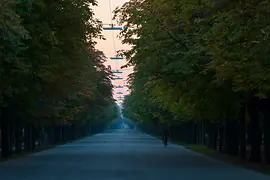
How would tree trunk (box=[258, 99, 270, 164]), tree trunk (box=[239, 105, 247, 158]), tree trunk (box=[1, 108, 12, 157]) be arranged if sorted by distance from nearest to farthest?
tree trunk (box=[258, 99, 270, 164]) < tree trunk (box=[239, 105, 247, 158]) < tree trunk (box=[1, 108, 12, 157])

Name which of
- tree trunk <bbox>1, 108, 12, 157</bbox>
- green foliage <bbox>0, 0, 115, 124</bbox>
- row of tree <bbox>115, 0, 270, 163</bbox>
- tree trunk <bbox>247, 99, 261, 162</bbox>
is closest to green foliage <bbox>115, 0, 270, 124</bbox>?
row of tree <bbox>115, 0, 270, 163</bbox>

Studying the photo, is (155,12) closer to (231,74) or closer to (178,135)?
(231,74)

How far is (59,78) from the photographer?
1348 inches

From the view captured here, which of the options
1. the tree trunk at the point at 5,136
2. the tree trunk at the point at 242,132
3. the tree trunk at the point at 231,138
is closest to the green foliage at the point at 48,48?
the tree trunk at the point at 5,136

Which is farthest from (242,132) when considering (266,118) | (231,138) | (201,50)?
(201,50)

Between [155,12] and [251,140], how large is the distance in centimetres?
1000

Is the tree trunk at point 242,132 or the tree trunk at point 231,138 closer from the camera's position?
the tree trunk at point 242,132

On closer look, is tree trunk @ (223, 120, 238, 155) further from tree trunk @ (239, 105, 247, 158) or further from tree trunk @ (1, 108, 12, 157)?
tree trunk @ (1, 108, 12, 157)

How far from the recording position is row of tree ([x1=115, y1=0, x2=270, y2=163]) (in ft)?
65.9

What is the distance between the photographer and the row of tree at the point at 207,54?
20094 millimetres

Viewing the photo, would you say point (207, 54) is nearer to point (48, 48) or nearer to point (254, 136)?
point (48, 48)

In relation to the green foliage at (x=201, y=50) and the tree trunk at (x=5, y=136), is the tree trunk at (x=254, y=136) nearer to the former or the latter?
the green foliage at (x=201, y=50)

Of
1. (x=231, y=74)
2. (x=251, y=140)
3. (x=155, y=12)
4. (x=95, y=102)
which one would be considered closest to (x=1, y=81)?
(x=155, y=12)

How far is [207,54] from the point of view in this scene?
2944 cm
